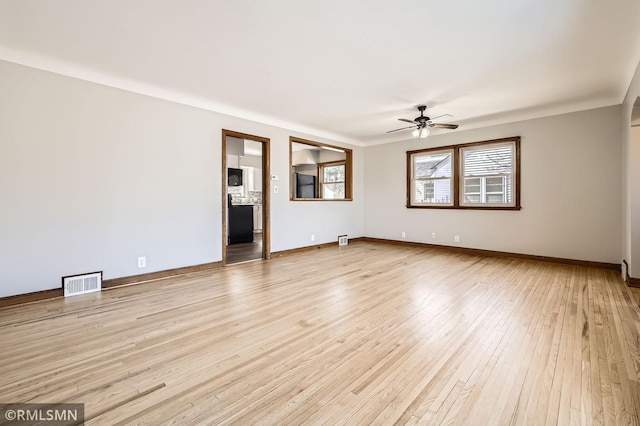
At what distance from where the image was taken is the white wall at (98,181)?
2.93 metres

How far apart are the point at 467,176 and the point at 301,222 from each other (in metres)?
3.51

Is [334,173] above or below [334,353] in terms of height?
above

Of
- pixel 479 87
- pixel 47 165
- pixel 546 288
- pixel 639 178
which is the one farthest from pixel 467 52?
pixel 47 165

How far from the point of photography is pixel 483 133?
5.50 meters

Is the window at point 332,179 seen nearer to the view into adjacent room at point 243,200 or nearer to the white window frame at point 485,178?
the view into adjacent room at point 243,200

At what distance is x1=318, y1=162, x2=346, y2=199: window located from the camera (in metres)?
8.41

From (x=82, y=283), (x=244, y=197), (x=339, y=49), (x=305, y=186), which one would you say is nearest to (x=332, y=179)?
(x=305, y=186)

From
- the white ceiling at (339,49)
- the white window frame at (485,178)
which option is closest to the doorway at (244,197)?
the white ceiling at (339,49)

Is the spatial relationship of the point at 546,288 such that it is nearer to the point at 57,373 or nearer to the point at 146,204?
the point at 57,373

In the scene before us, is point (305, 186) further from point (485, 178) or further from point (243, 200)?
point (485, 178)

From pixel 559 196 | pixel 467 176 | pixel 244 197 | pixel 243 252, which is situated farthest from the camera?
pixel 244 197

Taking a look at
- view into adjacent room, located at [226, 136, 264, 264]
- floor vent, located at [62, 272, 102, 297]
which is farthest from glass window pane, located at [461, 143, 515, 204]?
floor vent, located at [62, 272, 102, 297]

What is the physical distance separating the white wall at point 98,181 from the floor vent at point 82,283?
0.07 m

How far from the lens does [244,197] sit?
8742 millimetres
